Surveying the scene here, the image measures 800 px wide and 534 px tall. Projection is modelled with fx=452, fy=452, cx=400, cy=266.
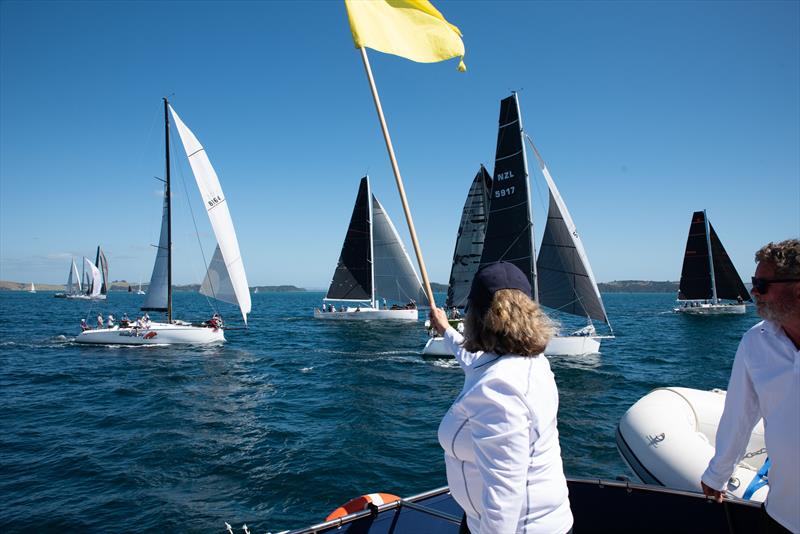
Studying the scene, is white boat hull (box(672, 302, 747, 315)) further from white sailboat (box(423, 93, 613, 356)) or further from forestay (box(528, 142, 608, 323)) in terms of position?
forestay (box(528, 142, 608, 323))

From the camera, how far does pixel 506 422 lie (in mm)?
1588

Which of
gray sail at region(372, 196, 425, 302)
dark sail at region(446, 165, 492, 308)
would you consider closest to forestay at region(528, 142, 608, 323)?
dark sail at region(446, 165, 492, 308)

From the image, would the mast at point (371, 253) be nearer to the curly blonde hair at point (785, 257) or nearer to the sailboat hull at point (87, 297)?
the curly blonde hair at point (785, 257)

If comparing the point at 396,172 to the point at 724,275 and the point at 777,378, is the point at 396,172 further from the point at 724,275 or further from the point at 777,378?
the point at 724,275

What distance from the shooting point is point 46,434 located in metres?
10.7

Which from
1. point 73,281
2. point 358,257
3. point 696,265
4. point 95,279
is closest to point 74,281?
point 73,281

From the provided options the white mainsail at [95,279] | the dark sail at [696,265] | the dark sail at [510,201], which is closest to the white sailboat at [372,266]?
the dark sail at [510,201]

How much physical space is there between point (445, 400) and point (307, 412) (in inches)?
162

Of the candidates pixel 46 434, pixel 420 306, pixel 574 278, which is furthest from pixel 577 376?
pixel 420 306

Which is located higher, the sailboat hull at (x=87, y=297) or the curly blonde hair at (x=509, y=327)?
the curly blonde hair at (x=509, y=327)

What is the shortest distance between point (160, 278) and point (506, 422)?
28.8 m

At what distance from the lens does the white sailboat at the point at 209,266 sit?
2448 cm

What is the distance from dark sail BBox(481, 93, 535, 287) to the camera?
2159cm

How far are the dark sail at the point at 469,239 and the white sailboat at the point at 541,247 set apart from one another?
6235 millimetres
